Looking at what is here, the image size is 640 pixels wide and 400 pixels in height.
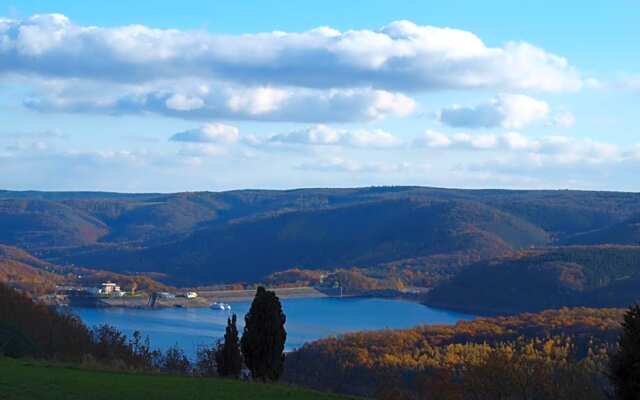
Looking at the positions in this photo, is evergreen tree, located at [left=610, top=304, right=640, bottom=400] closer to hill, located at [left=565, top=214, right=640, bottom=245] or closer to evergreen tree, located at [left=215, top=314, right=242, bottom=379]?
evergreen tree, located at [left=215, top=314, right=242, bottom=379]

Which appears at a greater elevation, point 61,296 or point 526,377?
point 526,377

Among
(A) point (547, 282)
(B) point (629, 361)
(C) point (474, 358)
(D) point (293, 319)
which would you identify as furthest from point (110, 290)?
(B) point (629, 361)

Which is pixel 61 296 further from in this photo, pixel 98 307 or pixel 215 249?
pixel 215 249

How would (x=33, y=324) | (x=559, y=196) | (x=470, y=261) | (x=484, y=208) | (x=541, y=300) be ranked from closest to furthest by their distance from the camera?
(x=33, y=324), (x=541, y=300), (x=470, y=261), (x=484, y=208), (x=559, y=196)

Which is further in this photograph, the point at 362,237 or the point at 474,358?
the point at 362,237

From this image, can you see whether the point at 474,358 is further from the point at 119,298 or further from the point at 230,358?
the point at 119,298

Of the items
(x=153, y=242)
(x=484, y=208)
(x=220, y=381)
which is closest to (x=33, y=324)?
(x=220, y=381)
